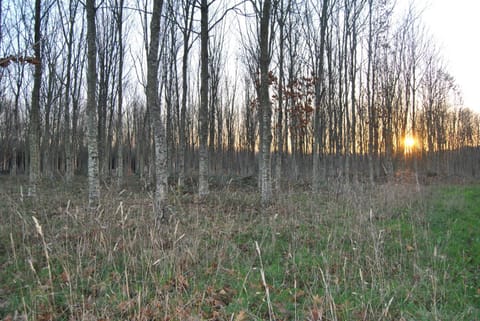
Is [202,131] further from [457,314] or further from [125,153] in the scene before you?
[125,153]

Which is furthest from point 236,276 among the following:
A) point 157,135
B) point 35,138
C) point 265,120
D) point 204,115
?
point 35,138

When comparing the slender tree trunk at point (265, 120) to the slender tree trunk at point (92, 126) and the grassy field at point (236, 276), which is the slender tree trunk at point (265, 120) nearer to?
the grassy field at point (236, 276)

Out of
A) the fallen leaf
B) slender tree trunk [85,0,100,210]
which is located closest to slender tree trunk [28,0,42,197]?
slender tree trunk [85,0,100,210]

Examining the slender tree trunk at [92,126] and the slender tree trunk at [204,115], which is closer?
the slender tree trunk at [92,126]

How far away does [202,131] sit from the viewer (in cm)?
973

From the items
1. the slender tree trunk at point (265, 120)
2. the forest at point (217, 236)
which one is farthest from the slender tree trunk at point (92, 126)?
the slender tree trunk at point (265, 120)

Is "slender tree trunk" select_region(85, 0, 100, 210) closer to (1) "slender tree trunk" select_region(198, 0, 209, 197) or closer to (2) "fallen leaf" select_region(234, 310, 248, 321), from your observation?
(1) "slender tree trunk" select_region(198, 0, 209, 197)

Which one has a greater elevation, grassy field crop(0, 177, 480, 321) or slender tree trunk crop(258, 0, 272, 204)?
slender tree trunk crop(258, 0, 272, 204)

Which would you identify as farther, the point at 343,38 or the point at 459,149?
the point at 459,149

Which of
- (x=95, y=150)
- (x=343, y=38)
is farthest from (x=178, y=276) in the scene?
(x=343, y=38)

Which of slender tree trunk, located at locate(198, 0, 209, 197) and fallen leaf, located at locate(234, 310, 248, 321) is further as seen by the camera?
slender tree trunk, located at locate(198, 0, 209, 197)

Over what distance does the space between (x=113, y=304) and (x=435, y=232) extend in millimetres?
5784

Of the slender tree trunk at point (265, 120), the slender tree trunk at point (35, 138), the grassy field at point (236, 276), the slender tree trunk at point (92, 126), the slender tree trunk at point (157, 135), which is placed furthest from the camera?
the slender tree trunk at point (35, 138)

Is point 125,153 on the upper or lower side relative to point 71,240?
upper
